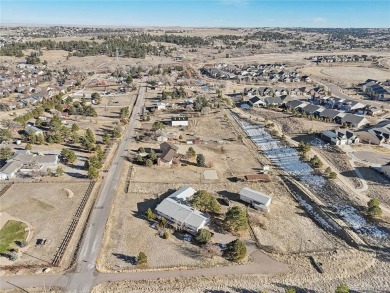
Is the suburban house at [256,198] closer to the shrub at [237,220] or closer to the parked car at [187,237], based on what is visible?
the shrub at [237,220]

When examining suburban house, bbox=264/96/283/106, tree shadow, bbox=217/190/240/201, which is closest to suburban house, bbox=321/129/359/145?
suburban house, bbox=264/96/283/106

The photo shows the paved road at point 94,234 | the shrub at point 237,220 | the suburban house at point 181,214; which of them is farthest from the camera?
the suburban house at point 181,214

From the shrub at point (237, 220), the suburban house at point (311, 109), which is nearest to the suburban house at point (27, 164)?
the shrub at point (237, 220)

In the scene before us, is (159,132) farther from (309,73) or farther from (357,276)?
(309,73)

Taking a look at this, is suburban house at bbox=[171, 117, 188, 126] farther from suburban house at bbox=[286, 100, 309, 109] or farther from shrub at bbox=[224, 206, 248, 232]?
shrub at bbox=[224, 206, 248, 232]

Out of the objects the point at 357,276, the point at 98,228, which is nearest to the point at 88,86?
the point at 98,228

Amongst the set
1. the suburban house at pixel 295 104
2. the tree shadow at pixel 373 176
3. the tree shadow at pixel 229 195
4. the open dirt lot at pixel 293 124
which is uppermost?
the suburban house at pixel 295 104

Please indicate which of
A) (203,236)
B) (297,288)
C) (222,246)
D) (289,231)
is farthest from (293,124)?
(297,288)
